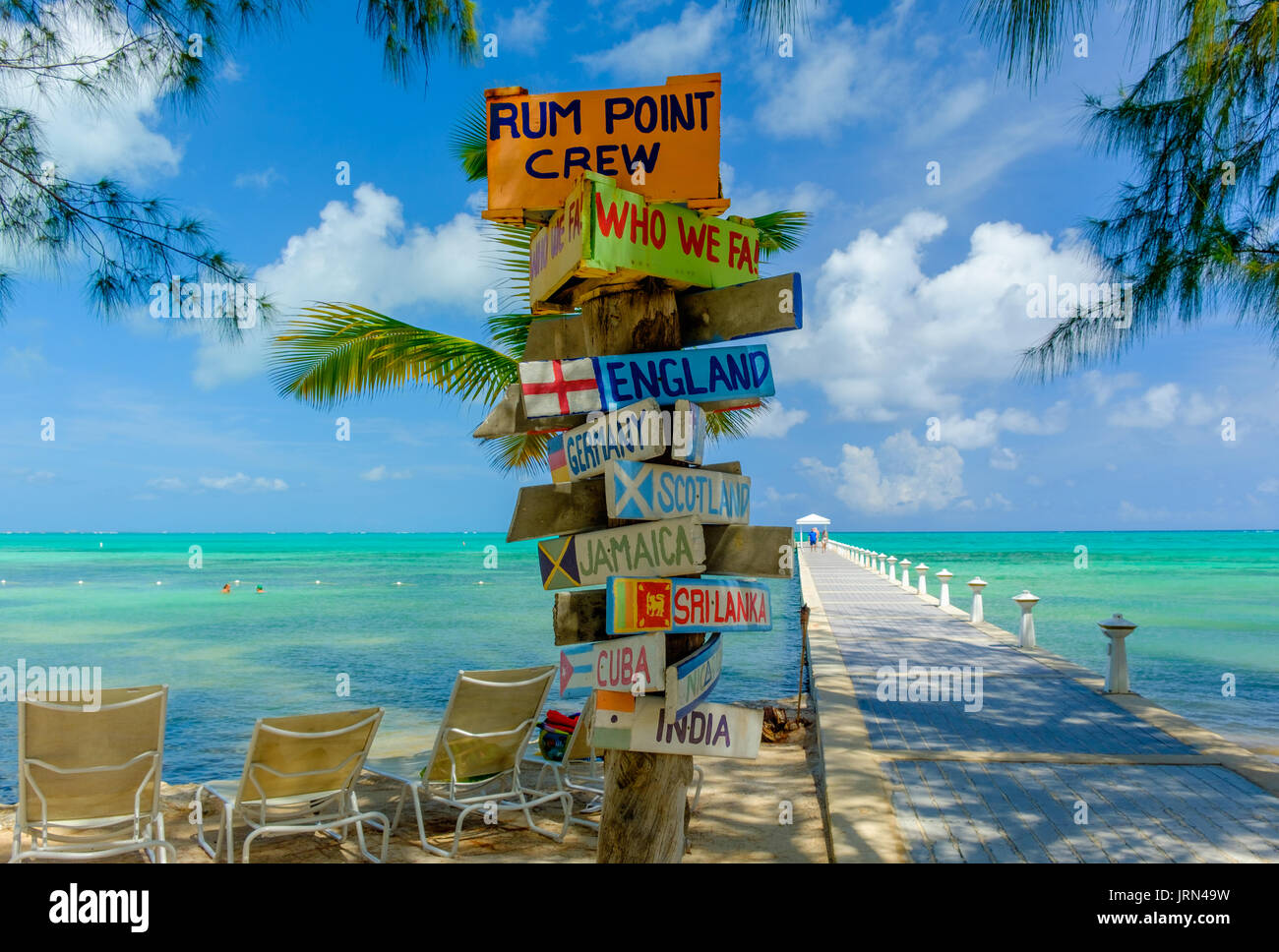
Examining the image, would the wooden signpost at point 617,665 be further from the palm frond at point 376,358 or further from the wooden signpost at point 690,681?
the palm frond at point 376,358

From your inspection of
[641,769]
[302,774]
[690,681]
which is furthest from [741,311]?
[302,774]

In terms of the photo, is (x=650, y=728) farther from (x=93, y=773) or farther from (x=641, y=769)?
(x=93, y=773)

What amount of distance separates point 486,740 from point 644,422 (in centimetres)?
332

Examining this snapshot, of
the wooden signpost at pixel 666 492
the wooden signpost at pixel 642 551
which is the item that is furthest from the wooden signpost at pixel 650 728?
the wooden signpost at pixel 666 492

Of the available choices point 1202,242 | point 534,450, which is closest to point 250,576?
point 534,450

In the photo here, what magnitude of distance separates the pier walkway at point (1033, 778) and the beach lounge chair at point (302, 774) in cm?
270

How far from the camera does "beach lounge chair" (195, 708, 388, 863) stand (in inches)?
175

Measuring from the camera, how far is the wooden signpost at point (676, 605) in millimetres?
2580
